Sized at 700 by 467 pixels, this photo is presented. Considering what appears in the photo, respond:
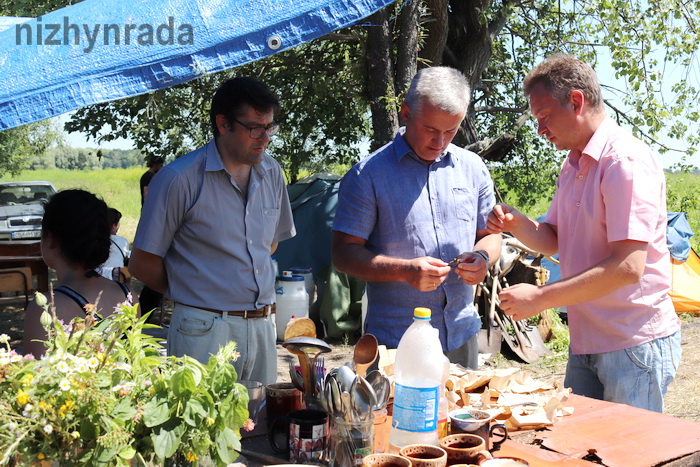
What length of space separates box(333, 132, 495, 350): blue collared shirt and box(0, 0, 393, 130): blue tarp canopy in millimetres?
1165

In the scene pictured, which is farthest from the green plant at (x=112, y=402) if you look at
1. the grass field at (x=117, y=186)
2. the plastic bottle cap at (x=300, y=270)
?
the grass field at (x=117, y=186)

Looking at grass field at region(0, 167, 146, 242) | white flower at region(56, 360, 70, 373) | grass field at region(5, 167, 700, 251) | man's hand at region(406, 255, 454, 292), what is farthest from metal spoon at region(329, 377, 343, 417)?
grass field at region(0, 167, 146, 242)

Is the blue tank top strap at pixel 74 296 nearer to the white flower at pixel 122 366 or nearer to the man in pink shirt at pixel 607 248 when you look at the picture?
the white flower at pixel 122 366

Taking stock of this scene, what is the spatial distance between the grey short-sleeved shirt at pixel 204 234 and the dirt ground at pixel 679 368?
2.64m

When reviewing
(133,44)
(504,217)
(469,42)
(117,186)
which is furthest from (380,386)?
(117,186)

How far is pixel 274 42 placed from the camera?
3.66m

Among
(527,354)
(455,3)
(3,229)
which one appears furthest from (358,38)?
(3,229)

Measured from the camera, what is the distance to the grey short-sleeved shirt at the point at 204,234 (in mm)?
2832

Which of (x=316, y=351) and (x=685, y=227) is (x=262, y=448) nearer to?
(x=316, y=351)

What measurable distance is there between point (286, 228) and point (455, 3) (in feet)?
17.3

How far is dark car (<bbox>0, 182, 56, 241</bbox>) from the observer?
1309 cm

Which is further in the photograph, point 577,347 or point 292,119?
point 292,119

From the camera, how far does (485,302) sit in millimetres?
6922

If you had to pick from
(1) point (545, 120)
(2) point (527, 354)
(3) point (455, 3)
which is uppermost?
(3) point (455, 3)
